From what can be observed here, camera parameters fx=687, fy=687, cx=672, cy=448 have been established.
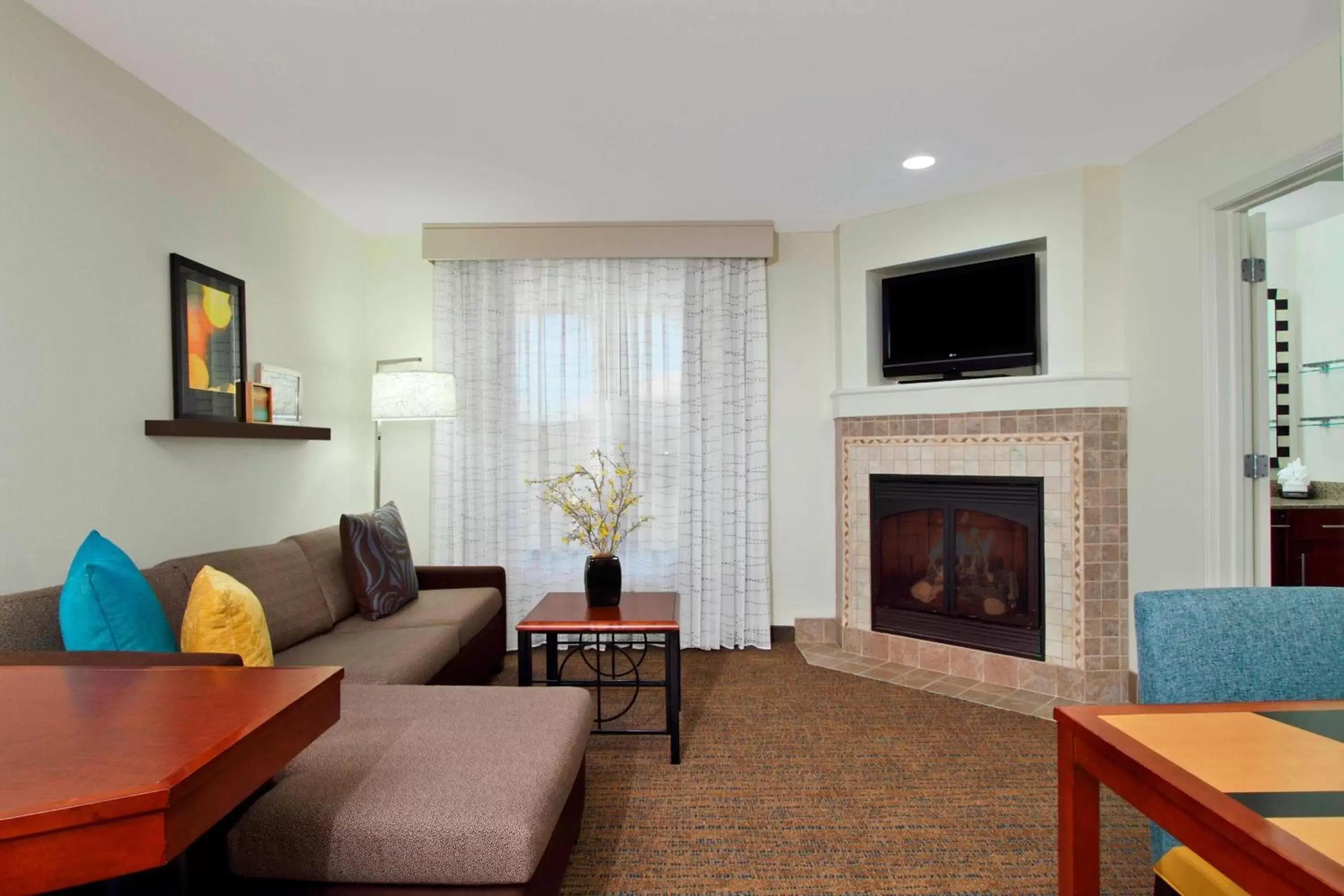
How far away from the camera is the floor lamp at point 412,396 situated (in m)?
3.62

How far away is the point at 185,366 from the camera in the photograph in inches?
104

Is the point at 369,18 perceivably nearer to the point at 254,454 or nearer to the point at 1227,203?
the point at 254,454

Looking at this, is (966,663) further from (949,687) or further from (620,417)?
(620,417)

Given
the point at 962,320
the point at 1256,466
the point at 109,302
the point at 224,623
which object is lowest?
the point at 224,623

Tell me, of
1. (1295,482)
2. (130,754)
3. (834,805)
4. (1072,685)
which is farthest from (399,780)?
Answer: (1295,482)

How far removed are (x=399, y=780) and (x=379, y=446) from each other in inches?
109

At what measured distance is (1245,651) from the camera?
1.35m

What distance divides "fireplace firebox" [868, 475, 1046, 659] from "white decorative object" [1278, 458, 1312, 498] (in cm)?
173

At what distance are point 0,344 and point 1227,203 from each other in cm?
430

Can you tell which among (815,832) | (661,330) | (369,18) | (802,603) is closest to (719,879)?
(815,832)

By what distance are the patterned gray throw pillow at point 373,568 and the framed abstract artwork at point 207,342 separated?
27.5 inches

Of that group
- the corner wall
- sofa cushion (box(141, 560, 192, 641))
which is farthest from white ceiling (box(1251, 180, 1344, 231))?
sofa cushion (box(141, 560, 192, 641))

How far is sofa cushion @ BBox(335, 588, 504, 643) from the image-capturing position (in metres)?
2.98

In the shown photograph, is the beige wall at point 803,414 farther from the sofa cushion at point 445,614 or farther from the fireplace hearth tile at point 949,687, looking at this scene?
the sofa cushion at point 445,614
